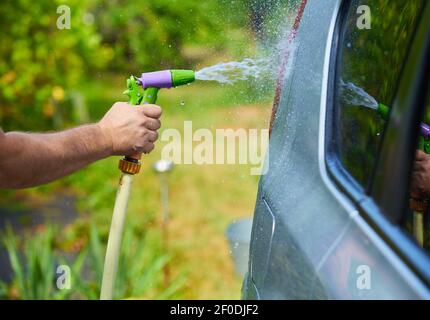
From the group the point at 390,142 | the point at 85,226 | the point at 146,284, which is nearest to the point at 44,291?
the point at 146,284

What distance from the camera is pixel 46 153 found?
2057 mm

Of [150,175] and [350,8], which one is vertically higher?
Answer: [350,8]

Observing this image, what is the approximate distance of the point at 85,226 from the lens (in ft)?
17.8

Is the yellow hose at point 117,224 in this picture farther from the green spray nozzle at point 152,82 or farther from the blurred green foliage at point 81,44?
the blurred green foliage at point 81,44

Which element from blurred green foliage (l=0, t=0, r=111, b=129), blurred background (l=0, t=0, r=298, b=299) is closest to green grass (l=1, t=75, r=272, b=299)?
blurred background (l=0, t=0, r=298, b=299)

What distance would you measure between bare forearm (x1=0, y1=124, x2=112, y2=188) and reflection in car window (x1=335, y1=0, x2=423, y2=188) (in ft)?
2.67

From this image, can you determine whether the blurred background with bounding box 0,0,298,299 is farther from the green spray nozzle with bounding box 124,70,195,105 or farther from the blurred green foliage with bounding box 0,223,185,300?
the green spray nozzle with bounding box 124,70,195,105

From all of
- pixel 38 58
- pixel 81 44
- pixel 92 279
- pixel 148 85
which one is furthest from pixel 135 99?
pixel 81 44

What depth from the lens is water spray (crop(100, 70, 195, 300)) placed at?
7.14 feet

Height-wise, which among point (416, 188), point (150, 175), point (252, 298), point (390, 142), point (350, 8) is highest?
point (350, 8)

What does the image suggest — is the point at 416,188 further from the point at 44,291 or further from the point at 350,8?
the point at 44,291

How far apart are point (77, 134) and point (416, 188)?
41.1 inches

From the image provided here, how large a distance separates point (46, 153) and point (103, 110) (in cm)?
653

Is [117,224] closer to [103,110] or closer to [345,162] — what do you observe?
[345,162]
